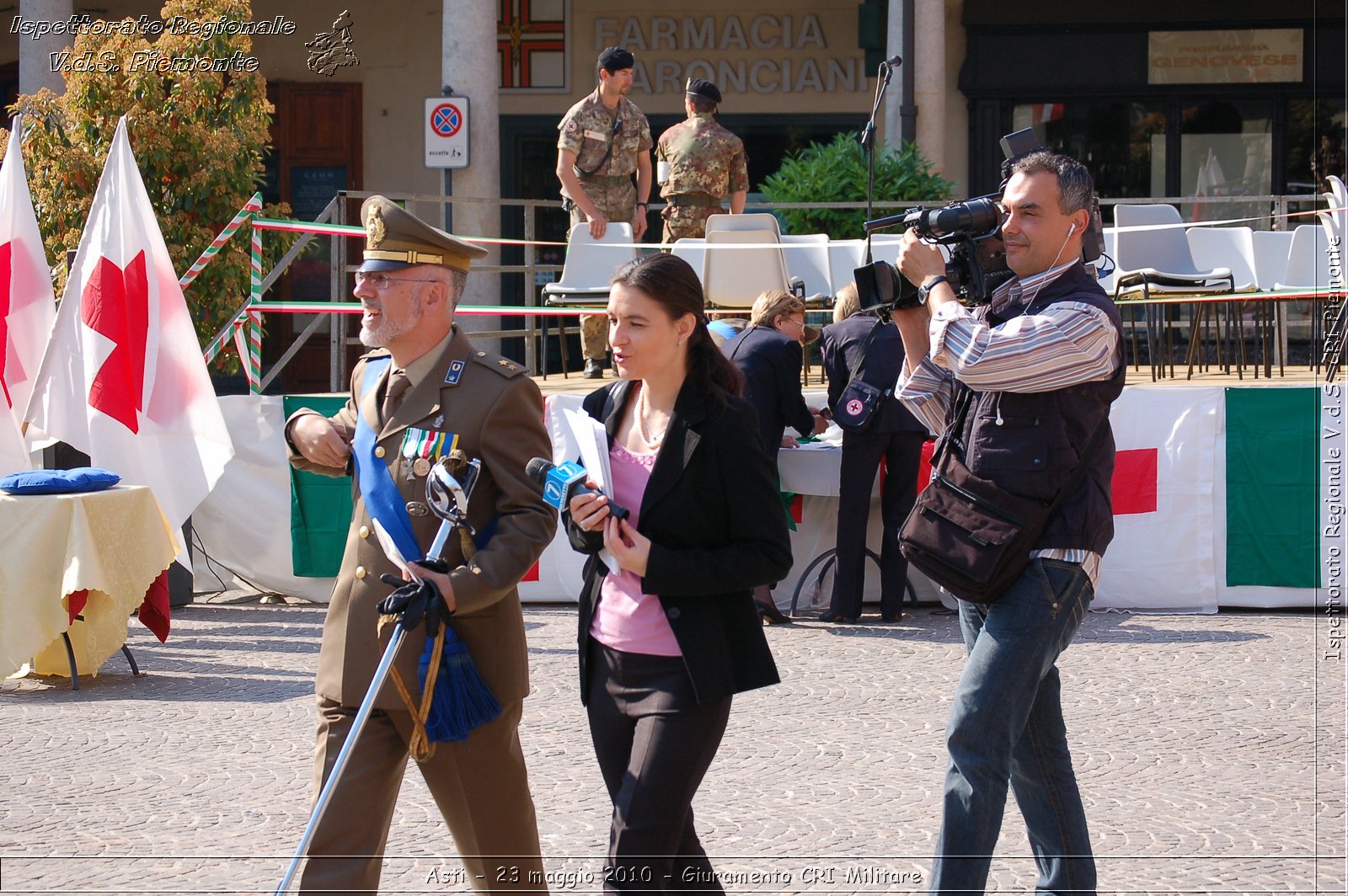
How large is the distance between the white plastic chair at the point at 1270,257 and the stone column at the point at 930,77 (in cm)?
362

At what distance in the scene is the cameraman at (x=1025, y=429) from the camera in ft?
11.9

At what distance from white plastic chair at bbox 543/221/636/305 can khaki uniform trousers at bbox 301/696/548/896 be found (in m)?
8.65

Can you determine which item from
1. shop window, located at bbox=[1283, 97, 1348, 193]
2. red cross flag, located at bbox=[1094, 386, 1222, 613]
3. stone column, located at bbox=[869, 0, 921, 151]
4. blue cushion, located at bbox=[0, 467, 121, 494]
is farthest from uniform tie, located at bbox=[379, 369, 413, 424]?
shop window, located at bbox=[1283, 97, 1348, 193]

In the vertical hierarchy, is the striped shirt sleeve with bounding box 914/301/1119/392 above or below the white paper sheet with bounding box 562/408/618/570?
above

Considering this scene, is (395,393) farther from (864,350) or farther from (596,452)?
(864,350)

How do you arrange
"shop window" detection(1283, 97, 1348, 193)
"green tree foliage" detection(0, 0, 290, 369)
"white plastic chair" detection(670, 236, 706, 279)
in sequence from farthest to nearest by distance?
"shop window" detection(1283, 97, 1348, 193) → "white plastic chair" detection(670, 236, 706, 279) → "green tree foliage" detection(0, 0, 290, 369)

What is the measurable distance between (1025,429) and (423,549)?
147cm

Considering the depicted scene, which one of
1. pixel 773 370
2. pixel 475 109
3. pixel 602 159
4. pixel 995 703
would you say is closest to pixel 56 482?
pixel 773 370

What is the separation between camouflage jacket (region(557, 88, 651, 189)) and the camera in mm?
11773

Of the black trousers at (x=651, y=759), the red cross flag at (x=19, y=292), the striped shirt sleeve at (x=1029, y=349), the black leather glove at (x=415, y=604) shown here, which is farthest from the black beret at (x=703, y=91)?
the black leather glove at (x=415, y=604)

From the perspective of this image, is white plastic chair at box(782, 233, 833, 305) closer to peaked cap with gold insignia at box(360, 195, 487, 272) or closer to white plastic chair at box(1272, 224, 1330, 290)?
white plastic chair at box(1272, 224, 1330, 290)

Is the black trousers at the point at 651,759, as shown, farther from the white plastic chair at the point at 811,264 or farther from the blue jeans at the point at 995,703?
the white plastic chair at the point at 811,264

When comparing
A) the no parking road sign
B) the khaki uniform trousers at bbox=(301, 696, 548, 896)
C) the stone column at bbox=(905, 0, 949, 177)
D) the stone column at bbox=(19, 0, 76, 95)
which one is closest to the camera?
the khaki uniform trousers at bbox=(301, 696, 548, 896)

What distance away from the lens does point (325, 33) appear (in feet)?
59.9
